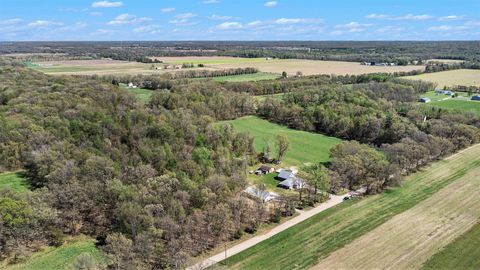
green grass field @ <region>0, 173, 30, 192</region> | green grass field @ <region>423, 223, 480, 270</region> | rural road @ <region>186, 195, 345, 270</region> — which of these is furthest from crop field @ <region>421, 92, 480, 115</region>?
green grass field @ <region>0, 173, 30, 192</region>

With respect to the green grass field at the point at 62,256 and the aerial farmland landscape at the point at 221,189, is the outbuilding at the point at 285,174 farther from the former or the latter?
the green grass field at the point at 62,256

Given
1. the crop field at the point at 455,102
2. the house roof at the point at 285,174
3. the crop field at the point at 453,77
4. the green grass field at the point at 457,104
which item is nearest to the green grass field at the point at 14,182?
the house roof at the point at 285,174

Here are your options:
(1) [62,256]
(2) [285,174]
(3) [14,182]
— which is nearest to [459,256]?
(2) [285,174]

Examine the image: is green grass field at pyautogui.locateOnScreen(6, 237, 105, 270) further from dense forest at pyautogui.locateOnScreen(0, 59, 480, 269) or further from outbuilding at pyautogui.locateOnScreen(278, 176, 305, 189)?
outbuilding at pyautogui.locateOnScreen(278, 176, 305, 189)

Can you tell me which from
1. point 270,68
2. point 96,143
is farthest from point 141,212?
point 270,68

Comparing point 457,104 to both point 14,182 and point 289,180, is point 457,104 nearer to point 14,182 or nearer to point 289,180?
point 289,180
